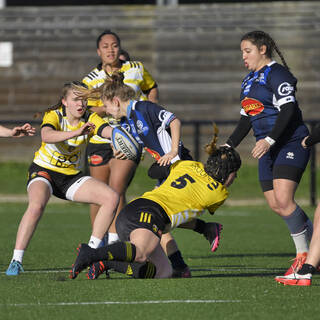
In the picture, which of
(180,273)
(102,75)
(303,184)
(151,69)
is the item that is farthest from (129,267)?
(151,69)

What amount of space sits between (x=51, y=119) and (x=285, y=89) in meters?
2.00

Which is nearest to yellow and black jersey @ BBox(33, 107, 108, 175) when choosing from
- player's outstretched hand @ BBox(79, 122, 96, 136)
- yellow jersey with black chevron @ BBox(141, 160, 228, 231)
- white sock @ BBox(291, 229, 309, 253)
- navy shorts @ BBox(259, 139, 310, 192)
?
player's outstretched hand @ BBox(79, 122, 96, 136)

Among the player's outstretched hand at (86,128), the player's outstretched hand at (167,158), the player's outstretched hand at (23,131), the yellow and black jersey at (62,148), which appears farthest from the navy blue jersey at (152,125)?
the player's outstretched hand at (23,131)

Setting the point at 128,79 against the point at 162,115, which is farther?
the point at 128,79

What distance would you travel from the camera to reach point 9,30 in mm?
19844

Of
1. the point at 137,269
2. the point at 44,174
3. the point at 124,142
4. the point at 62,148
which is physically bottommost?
the point at 137,269

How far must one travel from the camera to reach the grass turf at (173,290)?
5074 mm

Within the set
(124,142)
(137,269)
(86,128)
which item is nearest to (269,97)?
(124,142)

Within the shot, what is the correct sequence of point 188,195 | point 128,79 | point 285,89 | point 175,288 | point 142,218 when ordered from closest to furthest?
1. point 175,288
2. point 142,218
3. point 188,195
4. point 285,89
5. point 128,79

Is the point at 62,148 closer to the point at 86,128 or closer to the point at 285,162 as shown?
the point at 86,128

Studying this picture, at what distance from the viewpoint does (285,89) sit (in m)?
6.78

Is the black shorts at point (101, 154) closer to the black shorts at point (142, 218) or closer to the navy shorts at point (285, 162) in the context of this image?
the navy shorts at point (285, 162)

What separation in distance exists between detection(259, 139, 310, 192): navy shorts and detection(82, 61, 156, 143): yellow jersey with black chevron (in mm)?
1685

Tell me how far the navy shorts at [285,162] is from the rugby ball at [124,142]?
1.11 metres
